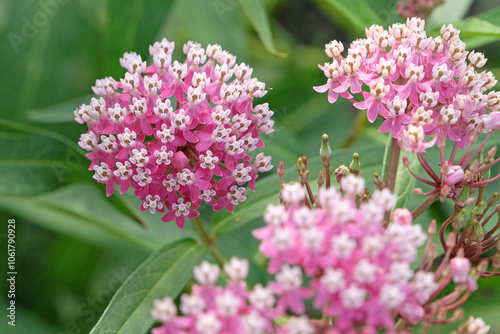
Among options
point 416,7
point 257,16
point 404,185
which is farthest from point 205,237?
point 416,7

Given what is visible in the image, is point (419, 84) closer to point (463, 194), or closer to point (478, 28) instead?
point (463, 194)

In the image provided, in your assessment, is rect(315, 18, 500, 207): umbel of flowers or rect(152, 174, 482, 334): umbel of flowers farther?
rect(315, 18, 500, 207): umbel of flowers

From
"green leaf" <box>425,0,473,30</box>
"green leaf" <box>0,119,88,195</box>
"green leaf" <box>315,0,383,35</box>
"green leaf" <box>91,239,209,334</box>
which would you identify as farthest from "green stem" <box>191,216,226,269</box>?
"green leaf" <box>425,0,473,30</box>

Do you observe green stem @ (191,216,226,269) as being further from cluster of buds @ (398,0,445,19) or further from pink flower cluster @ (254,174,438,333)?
cluster of buds @ (398,0,445,19)

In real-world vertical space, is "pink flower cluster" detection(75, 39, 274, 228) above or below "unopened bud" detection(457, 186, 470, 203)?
above

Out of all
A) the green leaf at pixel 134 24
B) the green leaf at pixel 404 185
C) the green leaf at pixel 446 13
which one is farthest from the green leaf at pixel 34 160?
the green leaf at pixel 446 13

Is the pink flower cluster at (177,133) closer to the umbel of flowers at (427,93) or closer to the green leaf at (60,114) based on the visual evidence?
the umbel of flowers at (427,93)
